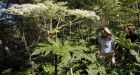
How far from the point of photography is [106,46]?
32.6ft

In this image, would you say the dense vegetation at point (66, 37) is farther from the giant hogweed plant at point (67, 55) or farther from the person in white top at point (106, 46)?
the person in white top at point (106, 46)

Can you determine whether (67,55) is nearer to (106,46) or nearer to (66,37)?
(106,46)

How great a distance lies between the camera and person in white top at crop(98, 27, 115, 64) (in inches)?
386

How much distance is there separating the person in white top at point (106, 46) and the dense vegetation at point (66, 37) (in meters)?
0.17

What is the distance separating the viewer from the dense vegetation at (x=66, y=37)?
8398mm

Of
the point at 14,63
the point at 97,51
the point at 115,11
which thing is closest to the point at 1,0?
the point at 14,63

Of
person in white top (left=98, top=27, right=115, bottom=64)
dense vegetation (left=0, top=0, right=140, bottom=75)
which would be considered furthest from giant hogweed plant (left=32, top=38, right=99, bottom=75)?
person in white top (left=98, top=27, right=115, bottom=64)

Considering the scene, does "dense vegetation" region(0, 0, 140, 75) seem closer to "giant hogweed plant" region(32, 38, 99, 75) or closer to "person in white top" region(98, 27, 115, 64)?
"giant hogweed plant" region(32, 38, 99, 75)

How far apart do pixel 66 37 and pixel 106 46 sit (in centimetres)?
274

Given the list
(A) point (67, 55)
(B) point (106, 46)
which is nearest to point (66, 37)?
(B) point (106, 46)

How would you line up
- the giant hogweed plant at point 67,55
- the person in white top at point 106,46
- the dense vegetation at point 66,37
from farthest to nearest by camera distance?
the person in white top at point 106,46 → the dense vegetation at point 66,37 → the giant hogweed plant at point 67,55

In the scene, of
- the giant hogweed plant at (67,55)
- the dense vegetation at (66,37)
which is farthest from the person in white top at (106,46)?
the giant hogweed plant at (67,55)

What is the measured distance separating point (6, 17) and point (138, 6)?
21.3 ft

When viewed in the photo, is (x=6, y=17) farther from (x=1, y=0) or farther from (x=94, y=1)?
(x=94, y=1)
